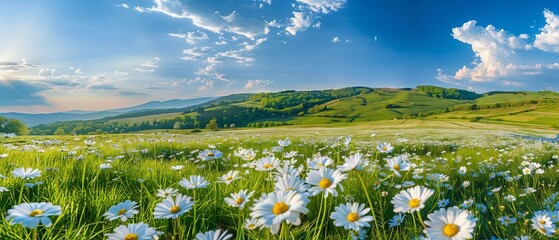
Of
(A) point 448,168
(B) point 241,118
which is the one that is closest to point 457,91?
(B) point 241,118

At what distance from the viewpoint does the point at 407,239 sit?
2719 millimetres

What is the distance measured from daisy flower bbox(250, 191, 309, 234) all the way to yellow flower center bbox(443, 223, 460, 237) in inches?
21.9

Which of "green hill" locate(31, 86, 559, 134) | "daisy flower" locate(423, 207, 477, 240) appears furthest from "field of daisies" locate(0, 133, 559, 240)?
"green hill" locate(31, 86, 559, 134)

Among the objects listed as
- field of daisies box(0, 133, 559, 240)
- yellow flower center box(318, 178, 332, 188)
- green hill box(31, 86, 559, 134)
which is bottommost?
green hill box(31, 86, 559, 134)

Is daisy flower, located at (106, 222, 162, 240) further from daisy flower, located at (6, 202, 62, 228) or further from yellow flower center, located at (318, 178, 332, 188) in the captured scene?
yellow flower center, located at (318, 178, 332, 188)

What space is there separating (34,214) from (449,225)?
5.78ft

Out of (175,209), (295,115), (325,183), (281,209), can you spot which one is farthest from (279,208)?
(295,115)

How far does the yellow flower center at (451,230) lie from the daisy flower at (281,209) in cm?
56

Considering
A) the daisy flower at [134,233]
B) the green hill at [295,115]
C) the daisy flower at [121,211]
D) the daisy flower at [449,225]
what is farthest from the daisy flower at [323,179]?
the green hill at [295,115]

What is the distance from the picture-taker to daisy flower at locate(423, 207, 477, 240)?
51.5 inches

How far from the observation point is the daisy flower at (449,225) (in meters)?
1.31

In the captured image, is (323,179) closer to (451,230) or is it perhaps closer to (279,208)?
(279,208)

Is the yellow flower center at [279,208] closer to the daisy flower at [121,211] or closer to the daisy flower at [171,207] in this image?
the daisy flower at [171,207]

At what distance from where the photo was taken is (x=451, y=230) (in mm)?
1333
